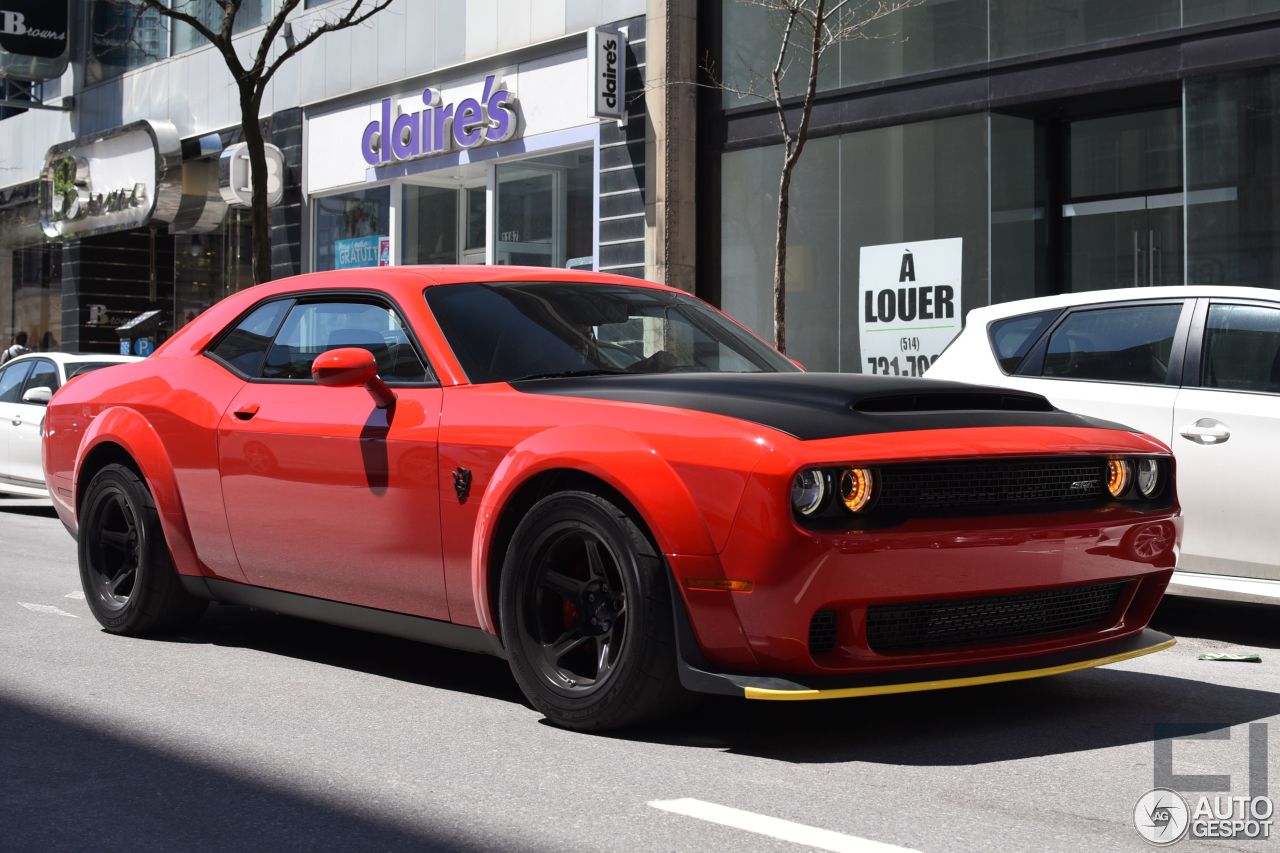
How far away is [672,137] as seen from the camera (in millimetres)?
17797

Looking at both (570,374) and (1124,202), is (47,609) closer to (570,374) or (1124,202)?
(570,374)

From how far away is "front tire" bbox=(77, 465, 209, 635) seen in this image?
6.69 m

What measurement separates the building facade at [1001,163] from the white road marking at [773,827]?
33.2 ft

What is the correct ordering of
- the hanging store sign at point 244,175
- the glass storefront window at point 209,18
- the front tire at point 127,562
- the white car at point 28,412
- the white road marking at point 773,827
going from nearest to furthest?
the white road marking at point 773,827 < the front tire at point 127,562 < the white car at point 28,412 < the hanging store sign at point 244,175 < the glass storefront window at point 209,18

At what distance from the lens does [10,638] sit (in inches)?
275

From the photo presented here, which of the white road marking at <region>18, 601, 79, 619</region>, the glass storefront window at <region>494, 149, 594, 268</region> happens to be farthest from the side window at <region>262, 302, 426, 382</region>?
the glass storefront window at <region>494, 149, 594, 268</region>

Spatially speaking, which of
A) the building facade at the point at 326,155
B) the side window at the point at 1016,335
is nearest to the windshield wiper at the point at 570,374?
the side window at the point at 1016,335

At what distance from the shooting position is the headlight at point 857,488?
14.5 feet

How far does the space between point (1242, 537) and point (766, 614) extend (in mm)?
3211

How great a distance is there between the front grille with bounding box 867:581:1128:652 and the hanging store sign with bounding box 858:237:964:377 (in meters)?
10.1

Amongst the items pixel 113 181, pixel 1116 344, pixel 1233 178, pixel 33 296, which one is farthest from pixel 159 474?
pixel 33 296

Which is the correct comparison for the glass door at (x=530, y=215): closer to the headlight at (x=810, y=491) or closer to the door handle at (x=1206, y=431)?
the door handle at (x=1206, y=431)

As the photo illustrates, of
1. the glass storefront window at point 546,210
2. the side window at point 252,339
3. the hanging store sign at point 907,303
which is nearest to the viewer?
the side window at point 252,339

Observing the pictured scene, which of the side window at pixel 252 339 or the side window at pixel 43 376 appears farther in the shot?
the side window at pixel 43 376
